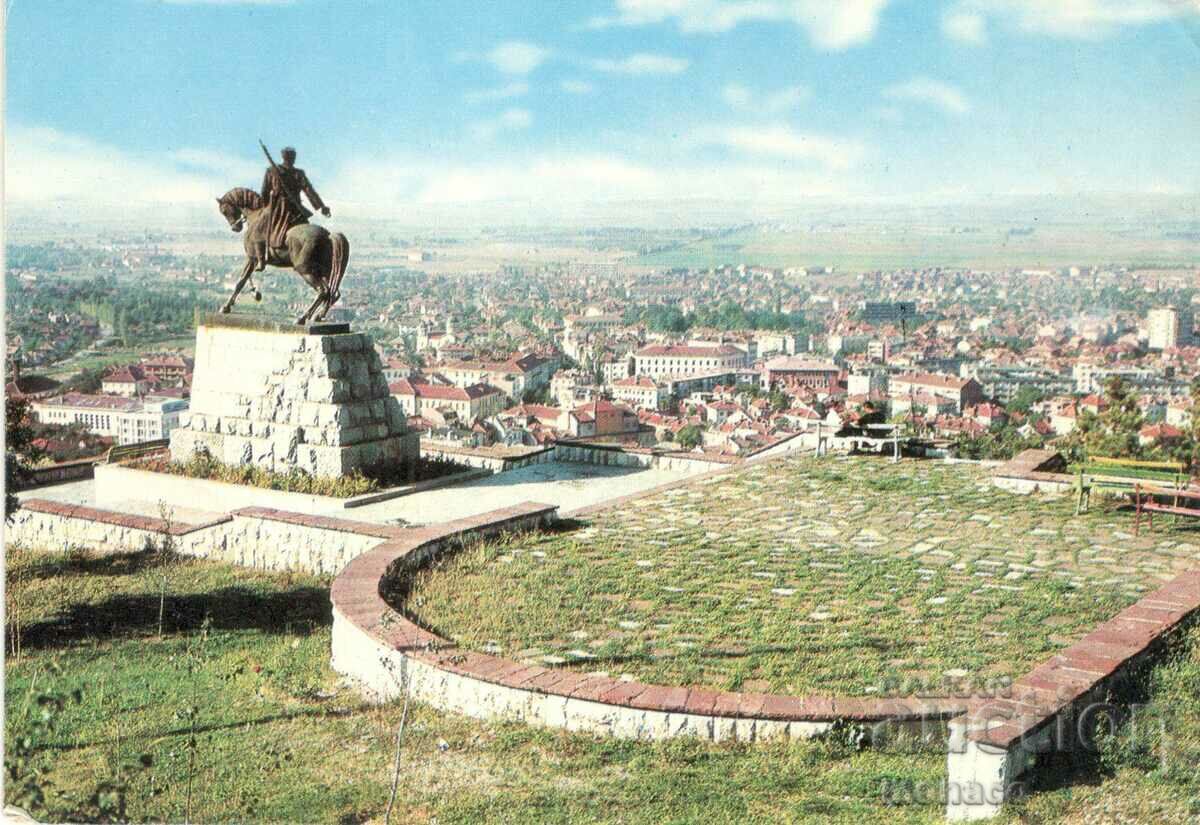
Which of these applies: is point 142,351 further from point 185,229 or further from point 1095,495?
point 1095,495

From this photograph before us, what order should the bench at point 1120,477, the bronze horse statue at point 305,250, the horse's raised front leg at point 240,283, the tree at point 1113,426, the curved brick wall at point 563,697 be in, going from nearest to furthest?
the curved brick wall at point 563,697, the bench at point 1120,477, the bronze horse statue at point 305,250, the horse's raised front leg at point 240,283, the tree at point 1113,426

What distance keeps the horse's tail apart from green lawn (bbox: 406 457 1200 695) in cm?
385

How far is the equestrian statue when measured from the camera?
34.8 ft

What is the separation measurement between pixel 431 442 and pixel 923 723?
922cm

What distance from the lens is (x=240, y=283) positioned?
11.0m

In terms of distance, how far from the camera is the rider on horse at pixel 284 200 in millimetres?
10562

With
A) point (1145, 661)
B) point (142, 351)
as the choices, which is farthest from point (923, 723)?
point (142, 351)

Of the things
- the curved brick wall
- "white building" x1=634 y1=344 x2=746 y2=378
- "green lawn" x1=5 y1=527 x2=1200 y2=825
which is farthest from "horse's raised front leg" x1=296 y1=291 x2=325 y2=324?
"white building" x1=634 y1=344 x2=746 y2=378

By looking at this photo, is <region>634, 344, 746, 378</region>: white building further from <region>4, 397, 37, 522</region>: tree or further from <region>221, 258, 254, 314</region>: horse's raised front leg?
<region>4, 397, 37, 522</region>: tree

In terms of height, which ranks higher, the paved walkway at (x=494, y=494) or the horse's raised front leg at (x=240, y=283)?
the horse's raised front leg at (x=240, y=283)

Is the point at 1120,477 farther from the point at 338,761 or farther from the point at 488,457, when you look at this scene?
the point at 488,457

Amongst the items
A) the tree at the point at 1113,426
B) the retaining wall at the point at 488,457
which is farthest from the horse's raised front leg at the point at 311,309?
the tree at the point at 1113,426

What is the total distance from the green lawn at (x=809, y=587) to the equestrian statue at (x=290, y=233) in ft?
12.9

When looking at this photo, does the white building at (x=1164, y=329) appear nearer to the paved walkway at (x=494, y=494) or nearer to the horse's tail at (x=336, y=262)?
the paved walkway at (x=494, y=494)
